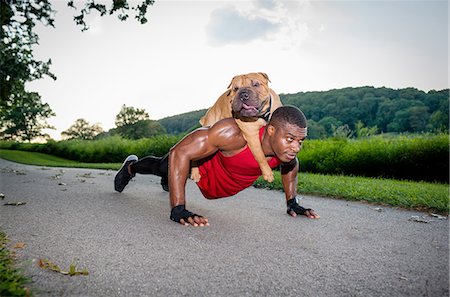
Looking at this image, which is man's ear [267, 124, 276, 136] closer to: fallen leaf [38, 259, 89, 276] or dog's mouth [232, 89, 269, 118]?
dog's mouth [232, 89, 269, 118]

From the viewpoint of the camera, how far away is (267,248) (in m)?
2.27

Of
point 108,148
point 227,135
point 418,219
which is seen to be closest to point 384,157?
point 418,219

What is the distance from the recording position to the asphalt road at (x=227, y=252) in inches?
62.7

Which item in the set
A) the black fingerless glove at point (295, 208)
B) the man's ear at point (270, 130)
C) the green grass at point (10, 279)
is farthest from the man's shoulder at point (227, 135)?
the green grass at point (10, 279)

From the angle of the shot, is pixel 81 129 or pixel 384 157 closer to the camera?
pixel 384 157

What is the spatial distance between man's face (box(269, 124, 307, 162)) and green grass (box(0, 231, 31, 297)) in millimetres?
2101

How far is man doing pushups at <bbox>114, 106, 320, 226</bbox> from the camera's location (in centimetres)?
274

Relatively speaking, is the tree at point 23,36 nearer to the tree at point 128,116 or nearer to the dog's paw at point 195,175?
the dog's paw at point 195,175

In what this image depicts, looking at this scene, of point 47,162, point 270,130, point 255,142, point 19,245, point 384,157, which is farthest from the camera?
point 47,162

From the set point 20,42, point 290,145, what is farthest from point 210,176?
point 20,42

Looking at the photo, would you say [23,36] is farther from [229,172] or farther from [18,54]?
[229,172]

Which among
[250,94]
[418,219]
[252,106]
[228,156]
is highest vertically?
[250,94]

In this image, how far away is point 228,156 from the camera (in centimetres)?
319

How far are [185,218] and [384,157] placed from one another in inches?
370
